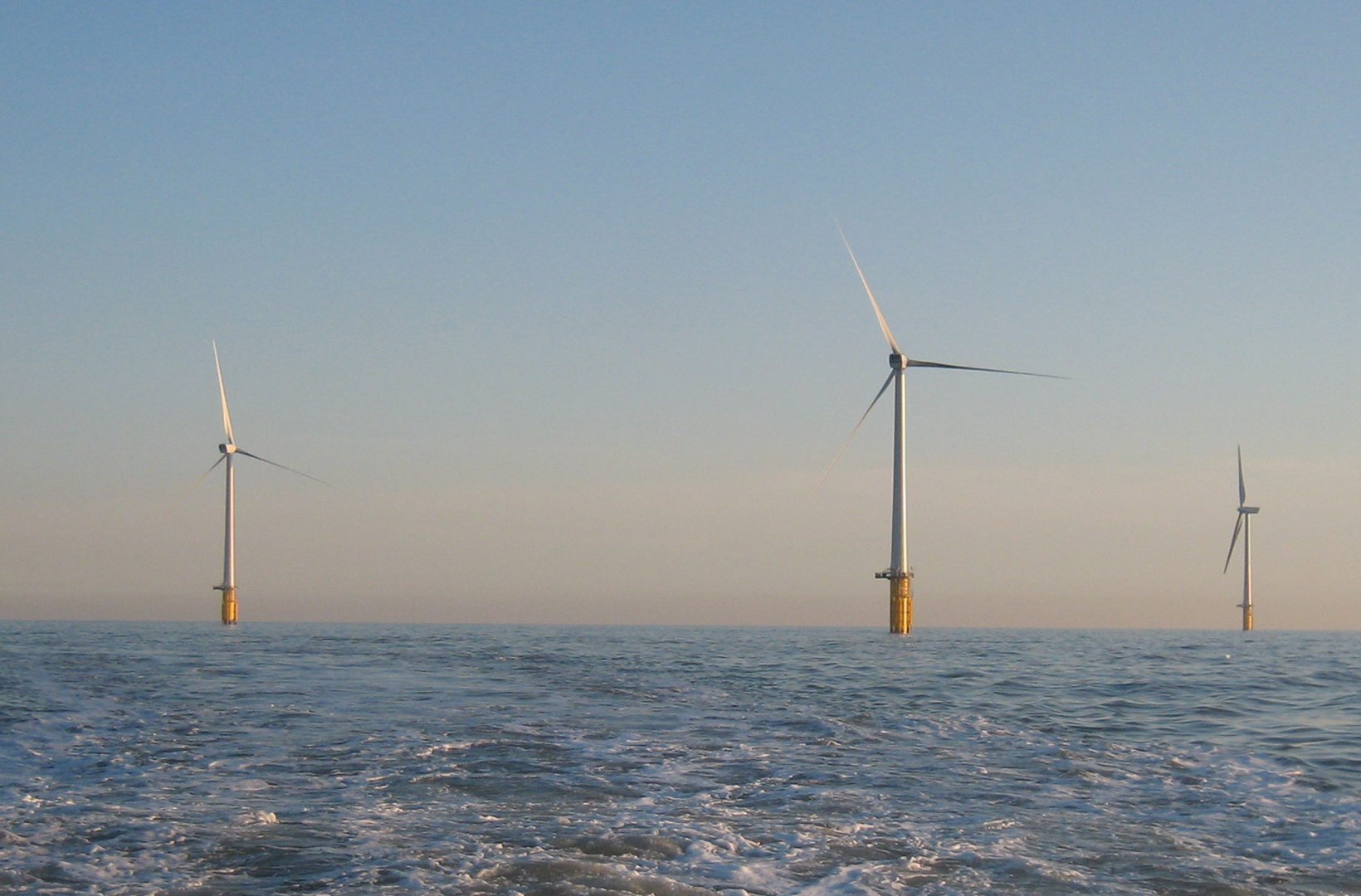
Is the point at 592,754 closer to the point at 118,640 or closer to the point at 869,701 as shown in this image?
the point at 869,701

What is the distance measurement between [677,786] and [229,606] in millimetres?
119973

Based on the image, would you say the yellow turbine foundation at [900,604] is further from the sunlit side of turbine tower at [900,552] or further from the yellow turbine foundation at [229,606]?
the yellow turbine foundation at [229,606]

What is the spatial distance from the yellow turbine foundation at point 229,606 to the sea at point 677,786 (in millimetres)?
88364

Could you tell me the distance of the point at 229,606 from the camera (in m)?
130

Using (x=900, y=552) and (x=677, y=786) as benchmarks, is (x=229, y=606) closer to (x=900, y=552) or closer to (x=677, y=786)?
(x=900, y=552)

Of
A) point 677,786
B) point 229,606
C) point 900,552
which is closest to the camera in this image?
point 677,786

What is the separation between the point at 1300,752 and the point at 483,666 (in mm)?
33536

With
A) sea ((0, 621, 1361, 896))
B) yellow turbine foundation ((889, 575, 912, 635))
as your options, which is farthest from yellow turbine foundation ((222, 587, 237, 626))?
sea ((0, 621, 1361, 896))

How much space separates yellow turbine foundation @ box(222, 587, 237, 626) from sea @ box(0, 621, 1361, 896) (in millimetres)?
88364

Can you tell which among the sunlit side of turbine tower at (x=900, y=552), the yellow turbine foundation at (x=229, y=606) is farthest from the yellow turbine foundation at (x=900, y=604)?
the yellow turbine foundation at (x=229, y=606)

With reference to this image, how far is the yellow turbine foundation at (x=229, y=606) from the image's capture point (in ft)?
421

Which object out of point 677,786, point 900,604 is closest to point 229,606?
point 900,604

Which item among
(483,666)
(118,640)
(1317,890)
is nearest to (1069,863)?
(1317,890)

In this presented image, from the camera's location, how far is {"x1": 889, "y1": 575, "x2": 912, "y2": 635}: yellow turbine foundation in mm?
80375
